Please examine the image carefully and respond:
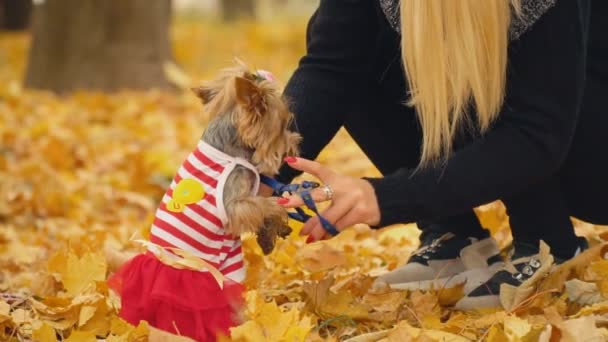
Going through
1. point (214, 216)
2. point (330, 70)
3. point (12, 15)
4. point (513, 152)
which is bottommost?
point (12, 15)

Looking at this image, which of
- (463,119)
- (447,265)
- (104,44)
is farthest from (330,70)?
(104,44)

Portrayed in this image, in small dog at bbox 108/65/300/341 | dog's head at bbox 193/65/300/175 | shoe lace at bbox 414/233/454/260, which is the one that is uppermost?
dog's head at bbox 193/65/300/175

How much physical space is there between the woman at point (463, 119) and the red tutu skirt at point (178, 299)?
26 centimetres

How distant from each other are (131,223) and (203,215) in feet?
7.55

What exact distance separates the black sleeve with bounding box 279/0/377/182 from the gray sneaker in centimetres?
44

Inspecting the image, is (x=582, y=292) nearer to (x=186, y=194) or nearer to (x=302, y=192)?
(x=302, y=192)

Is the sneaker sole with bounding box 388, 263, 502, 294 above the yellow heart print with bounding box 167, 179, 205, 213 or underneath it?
underneath

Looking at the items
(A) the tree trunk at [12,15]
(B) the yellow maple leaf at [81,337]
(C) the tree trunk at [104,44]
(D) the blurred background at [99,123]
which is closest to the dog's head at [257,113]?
(B) the yellow maple leaf at [81,337]

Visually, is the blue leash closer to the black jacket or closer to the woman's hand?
the woman's hand

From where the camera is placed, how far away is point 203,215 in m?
2.11

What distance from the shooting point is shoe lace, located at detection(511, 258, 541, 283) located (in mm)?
2545

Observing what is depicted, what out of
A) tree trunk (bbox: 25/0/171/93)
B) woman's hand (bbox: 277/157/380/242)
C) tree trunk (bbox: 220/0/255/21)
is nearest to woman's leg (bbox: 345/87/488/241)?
woman's hand (bbox: 277/157/380/242)

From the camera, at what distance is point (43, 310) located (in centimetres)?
248

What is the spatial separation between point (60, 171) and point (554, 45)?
11.5 feet
